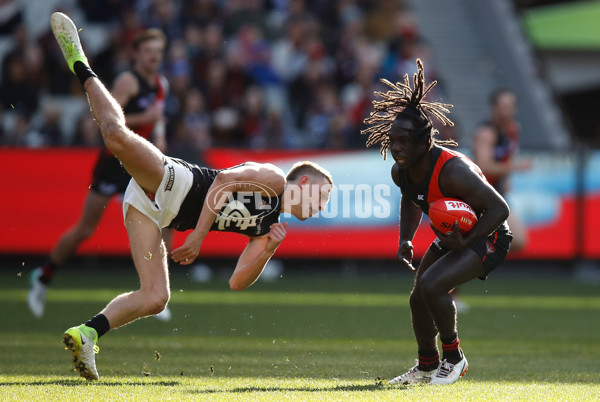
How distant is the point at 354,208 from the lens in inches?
635

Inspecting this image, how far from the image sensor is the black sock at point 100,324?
21.8 ft

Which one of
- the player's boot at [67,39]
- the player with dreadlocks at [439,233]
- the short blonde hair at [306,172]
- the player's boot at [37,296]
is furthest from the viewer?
the player's boot at [37,296]

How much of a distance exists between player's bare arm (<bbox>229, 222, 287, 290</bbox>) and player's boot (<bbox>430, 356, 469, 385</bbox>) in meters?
1.40

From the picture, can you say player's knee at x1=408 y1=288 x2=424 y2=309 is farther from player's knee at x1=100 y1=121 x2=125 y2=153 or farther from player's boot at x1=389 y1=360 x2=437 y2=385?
player's knee at x1=100 y1=121 x2=125 y2=153

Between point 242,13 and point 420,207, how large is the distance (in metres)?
Answer: 13.4

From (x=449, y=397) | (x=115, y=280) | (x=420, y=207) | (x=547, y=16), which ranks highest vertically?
(x=547, y=16)

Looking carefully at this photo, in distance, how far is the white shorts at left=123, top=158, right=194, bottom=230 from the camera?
23.7 feet

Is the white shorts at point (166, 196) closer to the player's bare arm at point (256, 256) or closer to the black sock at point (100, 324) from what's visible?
the player's bare arm at point (256, 256)

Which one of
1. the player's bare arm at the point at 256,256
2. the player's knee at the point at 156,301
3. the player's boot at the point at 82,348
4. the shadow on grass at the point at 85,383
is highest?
the player's bare arm at the point at 256,256

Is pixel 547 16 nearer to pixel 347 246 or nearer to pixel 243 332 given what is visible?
pixel 347 246

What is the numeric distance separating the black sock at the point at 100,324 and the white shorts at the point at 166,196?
33.2 inches

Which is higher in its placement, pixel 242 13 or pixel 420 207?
pixel 242 13

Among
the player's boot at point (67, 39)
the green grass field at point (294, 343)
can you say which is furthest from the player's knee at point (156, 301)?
the player's boot at point (67, 39)

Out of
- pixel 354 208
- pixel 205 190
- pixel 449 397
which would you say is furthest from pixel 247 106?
pixel 449 397
